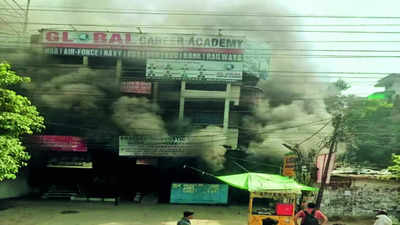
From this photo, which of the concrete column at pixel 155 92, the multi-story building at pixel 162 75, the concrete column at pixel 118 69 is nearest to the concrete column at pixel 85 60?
the multi-story building at pixel 162 75

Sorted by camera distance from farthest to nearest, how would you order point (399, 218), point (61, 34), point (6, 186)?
1. point (61, 34)
2. point (6, 186)
3. point (399, 218)

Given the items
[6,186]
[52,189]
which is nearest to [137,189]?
[52,189]

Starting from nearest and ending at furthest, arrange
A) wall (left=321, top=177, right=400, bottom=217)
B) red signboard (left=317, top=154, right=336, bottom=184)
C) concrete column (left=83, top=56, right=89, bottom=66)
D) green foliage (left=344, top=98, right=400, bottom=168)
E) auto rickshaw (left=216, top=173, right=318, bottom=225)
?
auto rickshaw (left=216, top=173, right=318, bottom=225) < red signboard (left=317, top=154, right=336, bottom=184) < wall (left=321, top=177, right=400, bottom=217) < concrete column (left=83, top=56, right=89, bottom=66) < green foliage (left=344, top=98, right=400, bottom=168)

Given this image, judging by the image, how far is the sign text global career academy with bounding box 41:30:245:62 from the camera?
2641 centimetres

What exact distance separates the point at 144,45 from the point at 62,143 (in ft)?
29.4

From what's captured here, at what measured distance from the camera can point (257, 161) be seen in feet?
85.2

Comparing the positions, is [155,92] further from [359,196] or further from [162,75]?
[359,196]

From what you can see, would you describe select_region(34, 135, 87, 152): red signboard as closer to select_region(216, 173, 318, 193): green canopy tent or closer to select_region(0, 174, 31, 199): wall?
select_region(0, 174, 31, 199): wall

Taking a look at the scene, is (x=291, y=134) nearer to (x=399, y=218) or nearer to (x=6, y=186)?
(x=399, y=218)

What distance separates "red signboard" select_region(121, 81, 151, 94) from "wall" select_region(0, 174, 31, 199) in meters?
9.26

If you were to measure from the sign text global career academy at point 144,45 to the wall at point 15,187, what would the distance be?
9468mm

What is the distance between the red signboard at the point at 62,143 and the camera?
2419cm

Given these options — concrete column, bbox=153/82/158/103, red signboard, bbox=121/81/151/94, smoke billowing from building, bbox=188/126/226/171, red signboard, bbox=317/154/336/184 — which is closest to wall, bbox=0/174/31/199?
red signboard, bbox=121/81/151/94

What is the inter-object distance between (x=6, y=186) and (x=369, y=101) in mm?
34211
